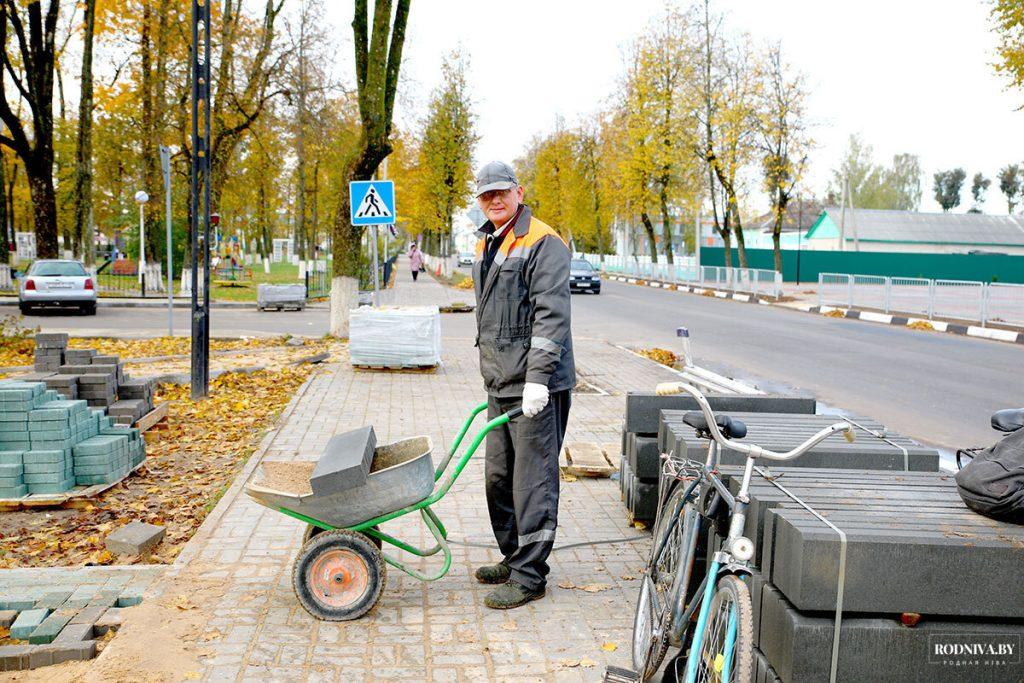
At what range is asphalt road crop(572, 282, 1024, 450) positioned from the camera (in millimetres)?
10695

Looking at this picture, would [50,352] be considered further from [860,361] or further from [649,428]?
[860,361]

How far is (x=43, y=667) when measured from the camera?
381cm

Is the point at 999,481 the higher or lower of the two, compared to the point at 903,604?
higher

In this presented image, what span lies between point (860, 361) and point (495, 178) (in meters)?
12.7

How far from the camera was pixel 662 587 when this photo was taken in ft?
11.6

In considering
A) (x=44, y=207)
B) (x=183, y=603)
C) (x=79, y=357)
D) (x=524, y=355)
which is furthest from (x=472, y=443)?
(x=44, y=207)

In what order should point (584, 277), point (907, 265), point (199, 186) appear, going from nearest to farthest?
point (199, 186) < point (584, 277) < point (907, 265)

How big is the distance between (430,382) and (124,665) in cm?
846

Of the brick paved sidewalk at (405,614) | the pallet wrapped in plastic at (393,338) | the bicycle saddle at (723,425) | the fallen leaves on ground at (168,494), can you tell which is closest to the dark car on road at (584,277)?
the pallet wrapped in plastic at (393,338)

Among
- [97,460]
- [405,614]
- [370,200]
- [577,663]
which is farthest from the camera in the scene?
[370,200]

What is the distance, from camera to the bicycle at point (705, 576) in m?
2.79

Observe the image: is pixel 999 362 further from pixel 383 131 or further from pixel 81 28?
pixel 81 28

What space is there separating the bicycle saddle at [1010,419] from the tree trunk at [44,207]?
76.6 feet

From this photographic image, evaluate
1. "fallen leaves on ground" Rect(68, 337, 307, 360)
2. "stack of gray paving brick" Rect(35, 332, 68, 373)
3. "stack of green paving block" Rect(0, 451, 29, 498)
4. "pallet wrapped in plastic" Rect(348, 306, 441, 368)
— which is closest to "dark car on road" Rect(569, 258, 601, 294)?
"fallen leaves on ground" Rect(68, 337, 307, 360)
